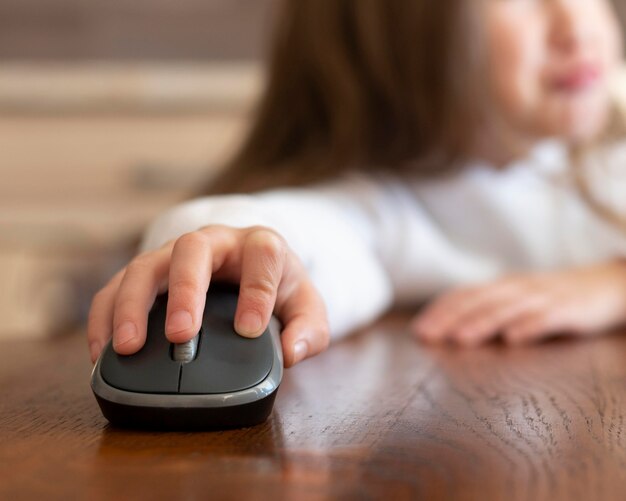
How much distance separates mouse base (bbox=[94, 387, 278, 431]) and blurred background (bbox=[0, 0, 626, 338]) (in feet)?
5.76

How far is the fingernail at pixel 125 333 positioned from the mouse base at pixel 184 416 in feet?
0.11

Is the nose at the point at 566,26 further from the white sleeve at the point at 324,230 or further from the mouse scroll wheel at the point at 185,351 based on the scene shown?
the mouse scroll wheel at the point at 185,351

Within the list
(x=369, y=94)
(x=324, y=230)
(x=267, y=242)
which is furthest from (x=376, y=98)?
(x=267, y=242)

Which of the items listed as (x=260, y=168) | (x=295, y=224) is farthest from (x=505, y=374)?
(x=260, y=168)

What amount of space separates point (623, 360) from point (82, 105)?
6.01ft

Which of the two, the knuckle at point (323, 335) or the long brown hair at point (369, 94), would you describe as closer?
the knuckle at point (323, 335)

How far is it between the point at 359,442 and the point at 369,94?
2.87 ft

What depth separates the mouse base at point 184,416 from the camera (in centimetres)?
44

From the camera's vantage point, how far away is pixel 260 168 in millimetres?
1197

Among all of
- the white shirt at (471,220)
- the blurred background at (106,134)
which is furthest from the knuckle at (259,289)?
the blurred background at (106,134)

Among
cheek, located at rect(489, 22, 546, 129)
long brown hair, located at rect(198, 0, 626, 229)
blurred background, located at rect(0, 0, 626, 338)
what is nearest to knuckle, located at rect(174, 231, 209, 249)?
long brown hair, located at rect(198, 0, 626, 229)

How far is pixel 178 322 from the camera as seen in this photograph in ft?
1.50

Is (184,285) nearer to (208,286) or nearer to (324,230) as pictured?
(208,286)

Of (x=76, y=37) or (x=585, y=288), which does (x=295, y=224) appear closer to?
(x=585, y=288)
